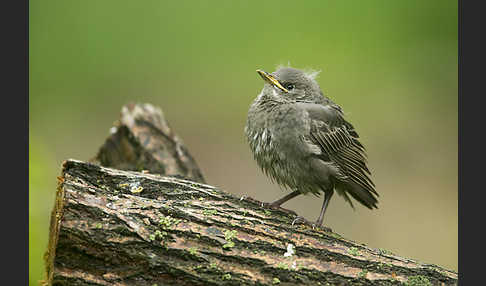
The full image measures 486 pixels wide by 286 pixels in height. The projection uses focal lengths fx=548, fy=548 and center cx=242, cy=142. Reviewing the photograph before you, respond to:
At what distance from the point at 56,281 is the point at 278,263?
1.48 m

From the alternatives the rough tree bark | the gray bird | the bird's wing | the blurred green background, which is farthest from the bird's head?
the blurred green background

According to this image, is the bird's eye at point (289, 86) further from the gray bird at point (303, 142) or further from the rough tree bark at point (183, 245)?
the rough tree bark at point (183, 245)

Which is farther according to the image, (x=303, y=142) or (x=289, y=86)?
(x=289, y=86)

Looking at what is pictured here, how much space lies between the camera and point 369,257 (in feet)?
13.2

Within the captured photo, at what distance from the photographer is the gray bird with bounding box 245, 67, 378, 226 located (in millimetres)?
4836

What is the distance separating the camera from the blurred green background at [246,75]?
30.5 feet

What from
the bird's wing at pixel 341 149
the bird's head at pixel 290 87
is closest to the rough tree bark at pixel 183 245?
the bird's wing at pixel 341 149

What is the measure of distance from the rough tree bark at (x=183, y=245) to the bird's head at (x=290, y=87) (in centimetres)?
131

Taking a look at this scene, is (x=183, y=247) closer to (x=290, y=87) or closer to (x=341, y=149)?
(x=341, y=149)

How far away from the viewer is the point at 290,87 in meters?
5.30

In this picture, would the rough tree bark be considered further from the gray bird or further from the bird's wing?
the bird's wing

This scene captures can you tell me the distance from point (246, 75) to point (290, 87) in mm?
5794

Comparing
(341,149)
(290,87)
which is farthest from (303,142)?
(290,87)

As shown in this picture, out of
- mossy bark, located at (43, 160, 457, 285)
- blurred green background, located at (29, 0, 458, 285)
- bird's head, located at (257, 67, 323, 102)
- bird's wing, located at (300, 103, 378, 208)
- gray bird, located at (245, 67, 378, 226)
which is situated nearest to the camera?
mossy bark, located at (43, 160, 457, 285)
